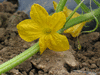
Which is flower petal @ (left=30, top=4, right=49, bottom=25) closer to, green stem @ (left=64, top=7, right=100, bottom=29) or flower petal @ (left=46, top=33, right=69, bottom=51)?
flower petal @ (left=46, top=33, right=69, bottom=51)

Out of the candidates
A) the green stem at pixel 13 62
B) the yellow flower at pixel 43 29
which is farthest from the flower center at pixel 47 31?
the green stem at pixel 13 62

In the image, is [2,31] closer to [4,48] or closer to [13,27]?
[13,27]

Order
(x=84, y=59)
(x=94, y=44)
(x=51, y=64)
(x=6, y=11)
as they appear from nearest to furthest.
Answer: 1. (x=51, y=64)
2. (x=84, y=59)
3. (x=94, y=44)
4. (x=6, y=11)

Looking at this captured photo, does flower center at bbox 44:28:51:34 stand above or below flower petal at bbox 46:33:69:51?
above

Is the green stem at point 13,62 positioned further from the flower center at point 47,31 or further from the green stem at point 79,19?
the green stem at point 79,19

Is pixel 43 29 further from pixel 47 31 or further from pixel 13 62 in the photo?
pixel 13 62

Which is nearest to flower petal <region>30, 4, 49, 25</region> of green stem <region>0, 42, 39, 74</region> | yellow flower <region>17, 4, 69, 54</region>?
yellow flower <region>17, 4, 69, 54</region>

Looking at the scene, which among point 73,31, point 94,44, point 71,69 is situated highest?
point 73,31

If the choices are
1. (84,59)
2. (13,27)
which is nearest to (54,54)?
(84,59)
